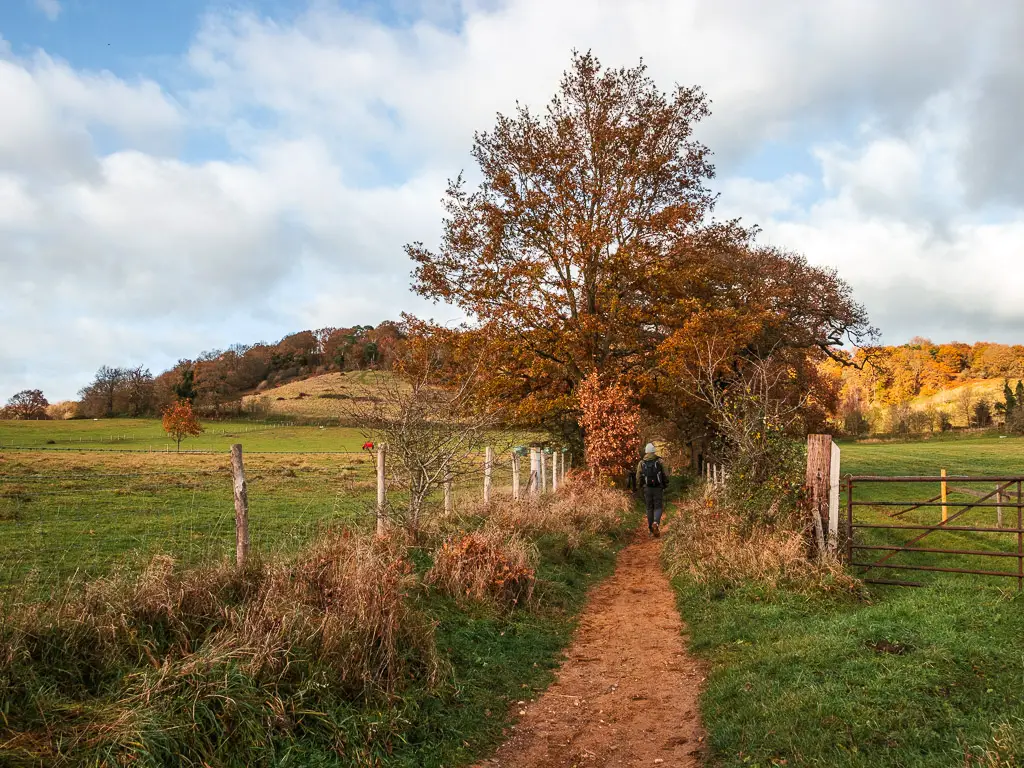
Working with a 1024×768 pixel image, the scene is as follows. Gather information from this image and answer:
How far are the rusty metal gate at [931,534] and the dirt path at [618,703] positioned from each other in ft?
10.0

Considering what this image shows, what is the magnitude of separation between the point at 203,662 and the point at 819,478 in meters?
8.45

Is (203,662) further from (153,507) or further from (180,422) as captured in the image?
(180,422)

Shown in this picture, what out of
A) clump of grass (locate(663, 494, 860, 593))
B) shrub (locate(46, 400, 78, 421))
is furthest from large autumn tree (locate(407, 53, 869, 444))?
shrub (locate(46, 400, 78, 421))

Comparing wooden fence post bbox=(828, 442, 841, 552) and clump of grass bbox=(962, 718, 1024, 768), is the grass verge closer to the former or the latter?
clump of grass bbox=(962, 718, 1024, 768)

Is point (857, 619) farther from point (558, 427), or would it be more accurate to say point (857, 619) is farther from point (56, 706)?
point (558, 427)

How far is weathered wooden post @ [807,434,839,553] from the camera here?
9.52 m

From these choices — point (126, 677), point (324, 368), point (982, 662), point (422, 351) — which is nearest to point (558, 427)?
point (422, 351)

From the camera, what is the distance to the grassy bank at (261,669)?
398 cm

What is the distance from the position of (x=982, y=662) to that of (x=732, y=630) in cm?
243

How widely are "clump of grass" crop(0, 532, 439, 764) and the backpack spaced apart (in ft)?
31.2

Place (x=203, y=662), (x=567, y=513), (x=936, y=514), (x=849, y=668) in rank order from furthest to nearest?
(x=936, y=514)
(x=567, y=513)
(x=849, y=668)
(x=203, y=662)

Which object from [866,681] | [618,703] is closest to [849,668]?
[866,681]

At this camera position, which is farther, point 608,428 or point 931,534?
point 608,428

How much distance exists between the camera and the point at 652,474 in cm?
1480
